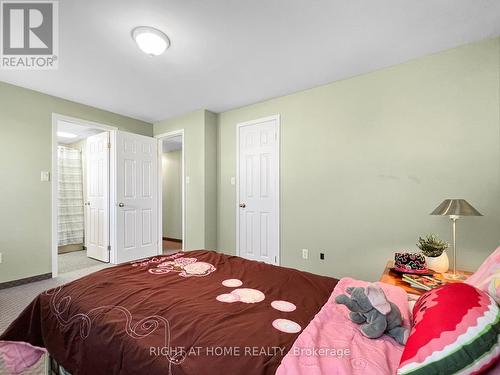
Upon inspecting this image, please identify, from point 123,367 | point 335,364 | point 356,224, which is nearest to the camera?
point 335,364

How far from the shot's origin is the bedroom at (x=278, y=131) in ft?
5.74

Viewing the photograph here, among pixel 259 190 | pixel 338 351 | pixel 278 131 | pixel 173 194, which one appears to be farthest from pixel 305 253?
pixel 173 194

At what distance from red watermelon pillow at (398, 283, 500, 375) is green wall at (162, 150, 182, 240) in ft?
18.5

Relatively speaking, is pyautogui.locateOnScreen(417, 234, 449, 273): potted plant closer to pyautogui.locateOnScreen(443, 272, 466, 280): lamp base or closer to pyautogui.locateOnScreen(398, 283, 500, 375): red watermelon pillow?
pyautogui.locateOnScreen(443, 272, 466, 280): lamp base

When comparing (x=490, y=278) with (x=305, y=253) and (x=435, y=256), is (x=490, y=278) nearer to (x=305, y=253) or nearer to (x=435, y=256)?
(x=435, y=256)

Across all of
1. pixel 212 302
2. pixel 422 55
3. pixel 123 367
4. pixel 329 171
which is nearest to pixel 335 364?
pixel 212 302

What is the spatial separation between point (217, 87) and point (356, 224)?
232 cm

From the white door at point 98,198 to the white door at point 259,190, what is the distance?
2.11 meters

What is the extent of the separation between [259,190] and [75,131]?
148 inches

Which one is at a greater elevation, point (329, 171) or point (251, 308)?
point (329, 171)

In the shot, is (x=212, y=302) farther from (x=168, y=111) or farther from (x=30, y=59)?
(x=168, y=111)

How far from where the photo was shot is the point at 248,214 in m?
3.62

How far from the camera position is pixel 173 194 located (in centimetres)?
601

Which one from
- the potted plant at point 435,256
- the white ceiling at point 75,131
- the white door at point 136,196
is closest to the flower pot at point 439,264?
the potted plant at point 435,256
